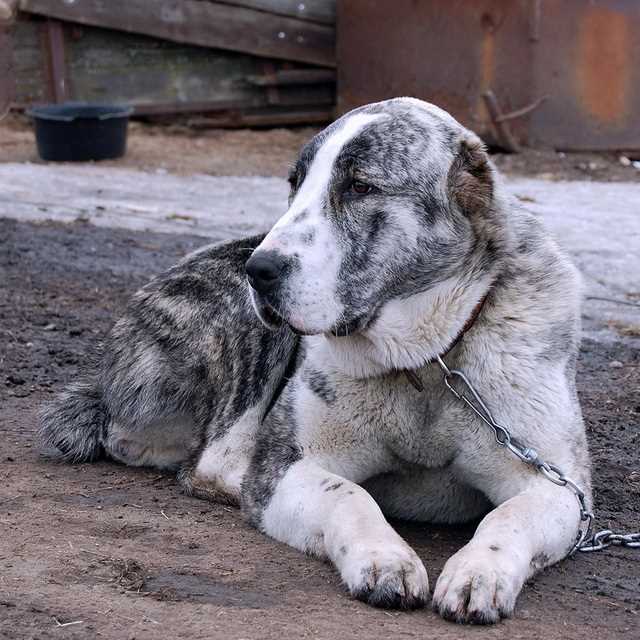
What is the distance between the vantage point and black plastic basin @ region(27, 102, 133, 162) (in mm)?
9648

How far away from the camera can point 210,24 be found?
1091 cm

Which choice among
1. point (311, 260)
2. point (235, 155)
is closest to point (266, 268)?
point (311, 260)

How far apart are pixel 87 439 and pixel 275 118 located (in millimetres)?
7865

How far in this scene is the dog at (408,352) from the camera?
9.95ft

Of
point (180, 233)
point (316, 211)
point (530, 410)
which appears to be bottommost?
point (180, 233)

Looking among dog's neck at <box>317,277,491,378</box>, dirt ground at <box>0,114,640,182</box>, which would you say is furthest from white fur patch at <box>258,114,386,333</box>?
dirt ground at <box>0,114,640,182</box>

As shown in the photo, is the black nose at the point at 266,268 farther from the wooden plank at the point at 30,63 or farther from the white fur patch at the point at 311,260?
the wooden plank at the point at 30,63

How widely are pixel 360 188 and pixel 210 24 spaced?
813cm

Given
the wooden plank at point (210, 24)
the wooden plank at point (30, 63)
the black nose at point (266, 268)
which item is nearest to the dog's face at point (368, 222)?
the black nose at point (266, 268)

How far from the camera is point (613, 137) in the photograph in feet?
32.5

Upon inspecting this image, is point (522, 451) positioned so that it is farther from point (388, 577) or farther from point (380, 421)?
point (388, 577)

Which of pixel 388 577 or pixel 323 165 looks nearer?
pixel 388 577


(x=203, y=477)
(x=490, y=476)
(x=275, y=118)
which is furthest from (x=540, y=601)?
(x=275, y=118)

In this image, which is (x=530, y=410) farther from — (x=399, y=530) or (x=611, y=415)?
(x=611, y=415)
